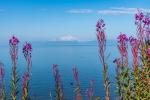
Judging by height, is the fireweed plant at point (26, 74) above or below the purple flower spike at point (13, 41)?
below

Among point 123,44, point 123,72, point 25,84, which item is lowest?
point 25,84

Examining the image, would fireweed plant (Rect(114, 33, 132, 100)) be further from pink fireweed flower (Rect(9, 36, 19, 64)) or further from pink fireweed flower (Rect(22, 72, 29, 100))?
pink fireweed flower (Rect(9, 36, 19, 64))

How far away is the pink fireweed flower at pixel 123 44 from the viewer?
38.1 feet

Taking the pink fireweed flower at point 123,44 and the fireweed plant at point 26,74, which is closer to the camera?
the pink fireweed flower at point 123,44

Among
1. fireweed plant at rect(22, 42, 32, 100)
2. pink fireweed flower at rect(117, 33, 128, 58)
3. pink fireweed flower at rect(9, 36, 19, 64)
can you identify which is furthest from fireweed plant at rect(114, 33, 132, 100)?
pink fireweed flower at rect(9, 36, 19, 64)

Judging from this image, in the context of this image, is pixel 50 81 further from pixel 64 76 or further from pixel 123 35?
pixel 123 35

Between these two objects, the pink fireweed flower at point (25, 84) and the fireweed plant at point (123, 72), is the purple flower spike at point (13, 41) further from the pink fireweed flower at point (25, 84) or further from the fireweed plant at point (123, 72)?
the fireweed plant at point (123, 72)

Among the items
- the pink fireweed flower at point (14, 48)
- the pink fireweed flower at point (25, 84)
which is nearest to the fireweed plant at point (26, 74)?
the pink fireweed flower at point (25, 84)

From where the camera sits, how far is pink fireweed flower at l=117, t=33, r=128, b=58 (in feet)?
38.1

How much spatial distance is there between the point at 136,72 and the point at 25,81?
377cm

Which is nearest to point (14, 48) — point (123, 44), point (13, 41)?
point (13, 41)

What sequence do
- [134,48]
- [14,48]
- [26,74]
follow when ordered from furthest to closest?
[14,48]
[26,74]
[134,48]

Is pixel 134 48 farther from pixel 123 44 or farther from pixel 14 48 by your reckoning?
pixel 14 48

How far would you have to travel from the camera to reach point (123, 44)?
1189 cm
